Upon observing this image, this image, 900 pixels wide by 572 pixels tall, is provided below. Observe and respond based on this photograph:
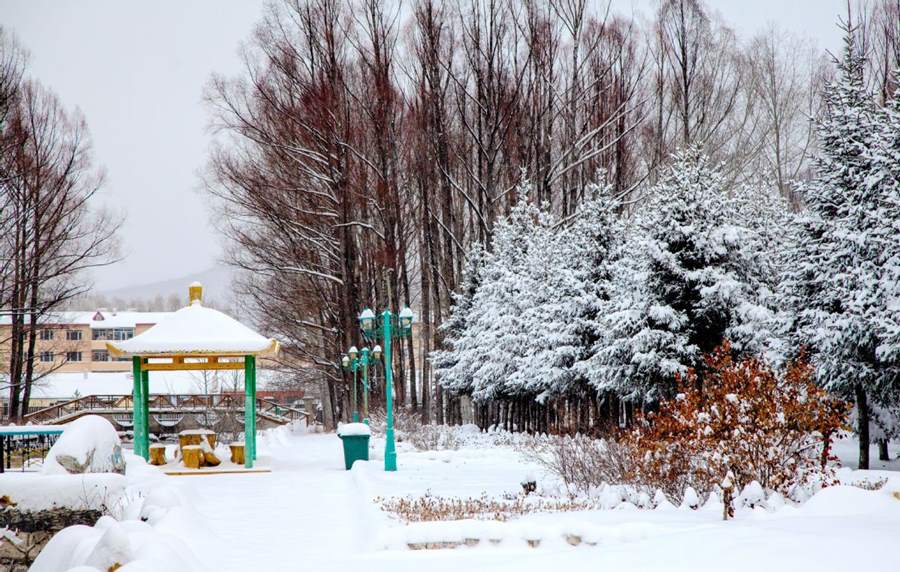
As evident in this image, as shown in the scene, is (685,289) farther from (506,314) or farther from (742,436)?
(742,436)

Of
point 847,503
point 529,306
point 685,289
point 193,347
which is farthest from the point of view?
point 529,306

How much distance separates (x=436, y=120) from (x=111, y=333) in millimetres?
68568

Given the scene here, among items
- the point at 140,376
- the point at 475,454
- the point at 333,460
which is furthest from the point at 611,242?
the point at 140,376

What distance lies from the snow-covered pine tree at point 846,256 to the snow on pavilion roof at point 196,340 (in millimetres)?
11857

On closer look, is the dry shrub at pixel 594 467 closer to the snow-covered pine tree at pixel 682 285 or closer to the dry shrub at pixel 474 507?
the dry shrub at pixel 474 507

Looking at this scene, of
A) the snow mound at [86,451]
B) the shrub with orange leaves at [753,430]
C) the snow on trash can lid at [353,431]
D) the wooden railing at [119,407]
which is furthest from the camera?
the wooden railing at [119,407]

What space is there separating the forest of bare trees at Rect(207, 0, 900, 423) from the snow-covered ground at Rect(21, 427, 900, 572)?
19.7 meters

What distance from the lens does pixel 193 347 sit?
18.5 metres

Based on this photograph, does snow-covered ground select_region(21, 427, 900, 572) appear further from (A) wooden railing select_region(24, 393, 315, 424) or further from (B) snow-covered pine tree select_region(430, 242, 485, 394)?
(A) wooden railing select_region(24, 393, 315, 424)

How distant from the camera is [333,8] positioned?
3241cm

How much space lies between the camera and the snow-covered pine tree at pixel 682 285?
20391 millimetres

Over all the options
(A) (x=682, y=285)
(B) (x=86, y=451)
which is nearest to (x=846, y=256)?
(A) (x=682, y=285)

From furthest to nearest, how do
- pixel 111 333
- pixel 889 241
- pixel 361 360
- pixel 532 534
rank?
1. pixel 111 333
2. pixel 361 360
3. pixel 889 241
4. pixel 532 534

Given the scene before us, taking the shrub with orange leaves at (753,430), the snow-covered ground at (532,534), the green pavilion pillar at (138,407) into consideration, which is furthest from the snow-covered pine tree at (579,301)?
the shrub with orange leaves at (753,430)
